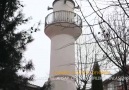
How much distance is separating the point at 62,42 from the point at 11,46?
976 centimetres

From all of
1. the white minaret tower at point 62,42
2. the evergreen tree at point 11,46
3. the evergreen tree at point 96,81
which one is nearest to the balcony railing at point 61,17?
the white minaret tower at point 62,42

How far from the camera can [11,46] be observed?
897 cm

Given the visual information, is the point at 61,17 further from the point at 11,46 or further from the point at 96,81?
the point at 11,46

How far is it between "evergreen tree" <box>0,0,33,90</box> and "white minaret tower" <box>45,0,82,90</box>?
6.61m

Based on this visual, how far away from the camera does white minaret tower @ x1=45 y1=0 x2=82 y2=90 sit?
56.3 feet

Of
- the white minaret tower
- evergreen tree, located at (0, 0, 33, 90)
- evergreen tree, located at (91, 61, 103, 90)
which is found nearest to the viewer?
evergreen tree, located at (0, 0, 33, 90)

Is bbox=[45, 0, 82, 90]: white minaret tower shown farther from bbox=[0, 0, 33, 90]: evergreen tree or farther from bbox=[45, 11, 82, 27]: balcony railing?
bbox=[0, 0, 33, 90]: evergreen tree

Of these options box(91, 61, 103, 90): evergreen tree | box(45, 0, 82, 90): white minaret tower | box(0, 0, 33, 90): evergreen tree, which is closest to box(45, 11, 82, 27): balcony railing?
box(45, 0, 82, 90): white minaret tower

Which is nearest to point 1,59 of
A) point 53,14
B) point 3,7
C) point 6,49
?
point 6,49

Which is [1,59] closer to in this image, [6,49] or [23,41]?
[6,49]

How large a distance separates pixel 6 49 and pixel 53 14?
1146cm

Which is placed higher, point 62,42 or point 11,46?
A: point 62,42

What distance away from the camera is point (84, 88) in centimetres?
2081

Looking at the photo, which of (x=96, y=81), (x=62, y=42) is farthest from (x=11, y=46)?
(x=96, y=81)
